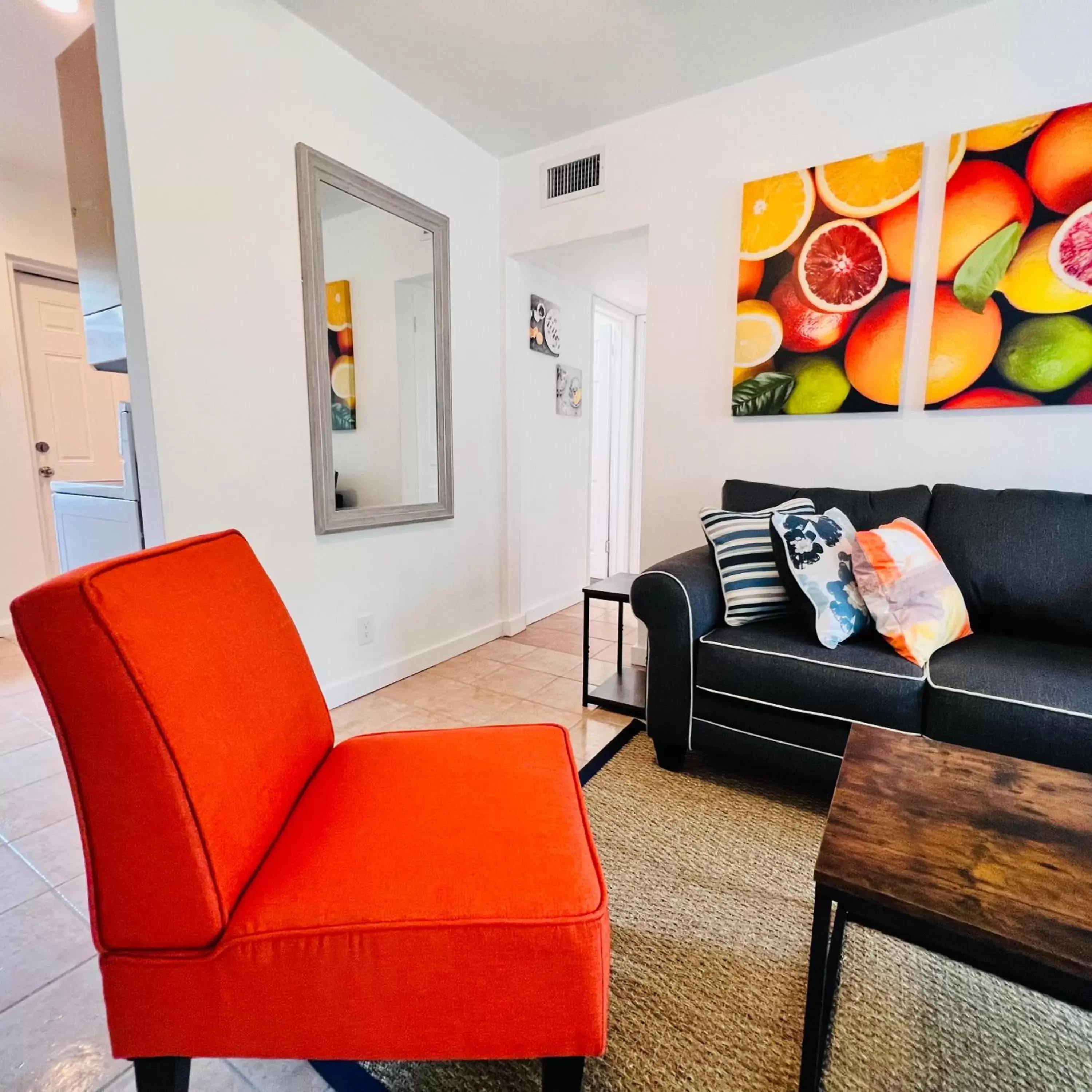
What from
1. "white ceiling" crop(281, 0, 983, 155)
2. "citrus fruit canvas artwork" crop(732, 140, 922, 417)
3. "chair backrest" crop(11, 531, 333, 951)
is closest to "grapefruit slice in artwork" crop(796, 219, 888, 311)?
"citrus fruit canvas artwork" crop(732, 140, 922, 417)

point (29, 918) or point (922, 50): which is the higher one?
point (922, 50)

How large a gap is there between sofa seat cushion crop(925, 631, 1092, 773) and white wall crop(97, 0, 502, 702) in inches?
80.1

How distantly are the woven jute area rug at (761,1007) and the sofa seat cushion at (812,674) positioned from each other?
373 mm

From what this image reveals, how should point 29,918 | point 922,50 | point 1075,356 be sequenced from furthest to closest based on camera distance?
1. point 922,50
2. point 1075,356
3. point 29,918

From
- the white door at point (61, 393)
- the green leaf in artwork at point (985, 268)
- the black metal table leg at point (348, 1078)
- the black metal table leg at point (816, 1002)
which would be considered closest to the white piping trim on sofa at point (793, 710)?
the black metal table leg at point (816, 1002)

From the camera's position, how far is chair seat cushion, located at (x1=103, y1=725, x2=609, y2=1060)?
2.27 feet

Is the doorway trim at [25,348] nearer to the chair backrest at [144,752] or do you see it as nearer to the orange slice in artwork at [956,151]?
the chair backrest at [144,752]

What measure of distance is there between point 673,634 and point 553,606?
2.00 metres

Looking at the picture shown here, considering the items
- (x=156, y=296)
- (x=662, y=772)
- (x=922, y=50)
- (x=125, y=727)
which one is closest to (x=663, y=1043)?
(x=662, y=772)

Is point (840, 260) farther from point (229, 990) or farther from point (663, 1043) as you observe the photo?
point (229, 990)

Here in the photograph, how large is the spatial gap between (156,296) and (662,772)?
84.4 inches

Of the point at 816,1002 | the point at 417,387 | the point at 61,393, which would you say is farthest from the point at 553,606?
the point at 61,393

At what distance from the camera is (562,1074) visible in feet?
2.52

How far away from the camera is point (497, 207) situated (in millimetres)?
2893
